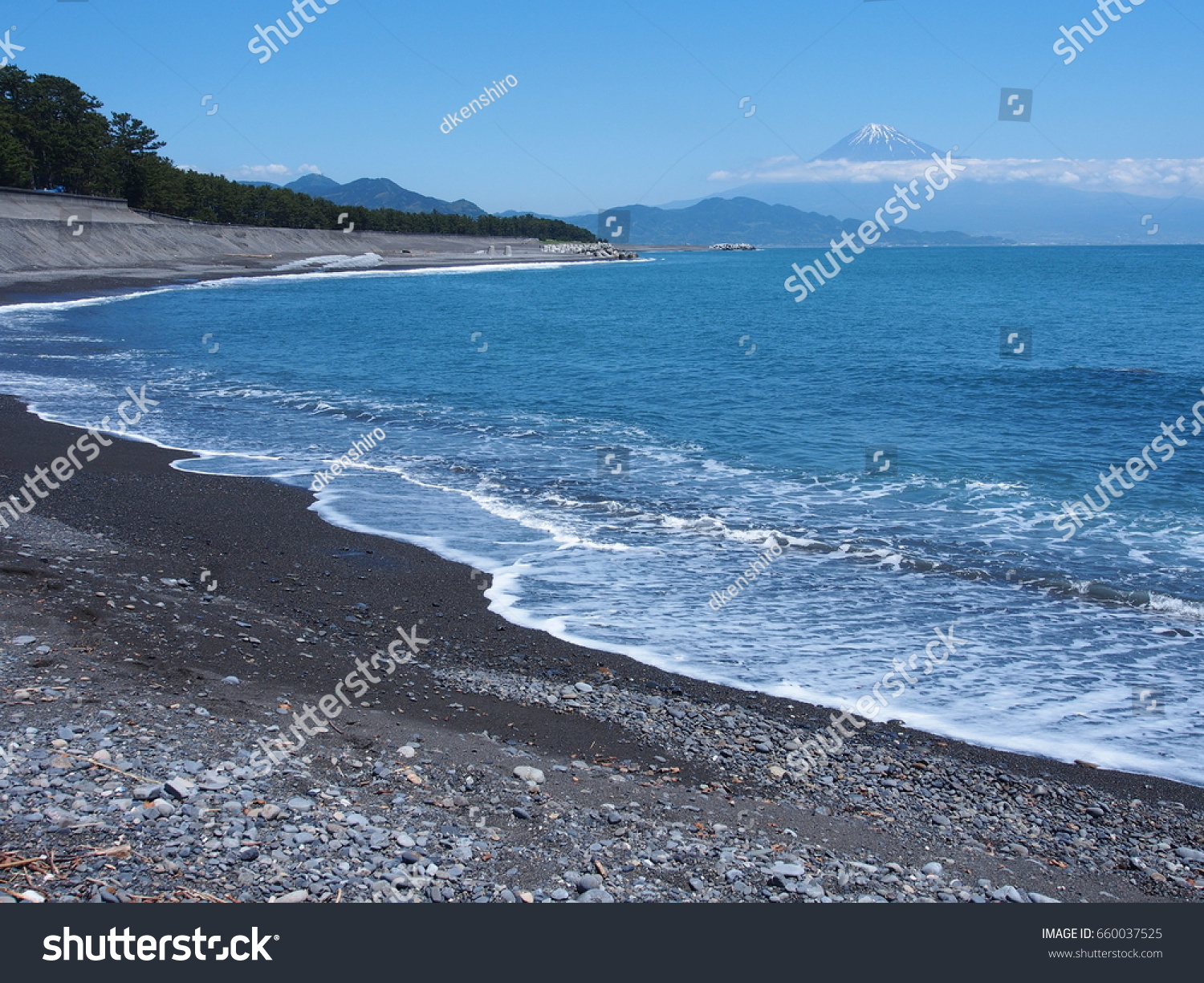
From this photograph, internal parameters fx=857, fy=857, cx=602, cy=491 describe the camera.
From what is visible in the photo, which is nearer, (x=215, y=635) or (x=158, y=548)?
(x=215, y=635)

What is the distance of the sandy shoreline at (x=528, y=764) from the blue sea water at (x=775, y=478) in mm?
944

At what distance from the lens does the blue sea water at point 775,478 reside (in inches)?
437

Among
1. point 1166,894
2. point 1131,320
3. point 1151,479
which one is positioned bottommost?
point 1166,894

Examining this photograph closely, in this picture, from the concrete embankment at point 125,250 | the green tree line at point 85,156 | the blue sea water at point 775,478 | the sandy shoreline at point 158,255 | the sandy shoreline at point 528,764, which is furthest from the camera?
the green tree line at point 85,156

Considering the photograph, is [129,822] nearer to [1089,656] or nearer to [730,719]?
[730,719]

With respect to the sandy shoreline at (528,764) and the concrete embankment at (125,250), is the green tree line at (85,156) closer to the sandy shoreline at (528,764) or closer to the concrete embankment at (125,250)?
the concrete embankment at (125,250)

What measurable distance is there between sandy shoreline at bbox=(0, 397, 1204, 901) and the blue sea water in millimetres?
944

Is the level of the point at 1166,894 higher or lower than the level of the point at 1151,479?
lower

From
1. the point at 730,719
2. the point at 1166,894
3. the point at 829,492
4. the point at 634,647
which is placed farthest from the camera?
the point at 829,492

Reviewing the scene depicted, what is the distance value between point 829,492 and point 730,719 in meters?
11.2

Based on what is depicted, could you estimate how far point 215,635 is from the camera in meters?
10.3

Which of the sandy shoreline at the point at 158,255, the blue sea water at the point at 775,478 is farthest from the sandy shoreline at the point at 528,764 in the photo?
the sandy shoreline at the point at 158,255

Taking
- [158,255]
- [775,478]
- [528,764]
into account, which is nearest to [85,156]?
[158,255]

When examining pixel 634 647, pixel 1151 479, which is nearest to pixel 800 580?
pixel 634 647
